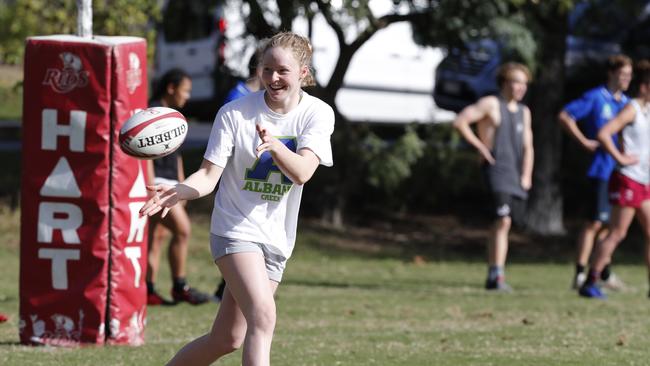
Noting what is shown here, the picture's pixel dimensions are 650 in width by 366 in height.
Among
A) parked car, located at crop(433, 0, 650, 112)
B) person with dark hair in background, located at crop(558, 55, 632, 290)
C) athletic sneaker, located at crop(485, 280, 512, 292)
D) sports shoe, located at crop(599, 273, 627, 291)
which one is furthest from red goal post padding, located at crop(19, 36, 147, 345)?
parked car, located at crop(433, 0, 650, 112)

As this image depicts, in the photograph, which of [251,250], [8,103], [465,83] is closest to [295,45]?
[251,250]

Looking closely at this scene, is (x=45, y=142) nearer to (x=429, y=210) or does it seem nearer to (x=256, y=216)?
(x=256, y=216)

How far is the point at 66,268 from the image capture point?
7.86 meters

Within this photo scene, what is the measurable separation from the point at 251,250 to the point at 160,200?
485mm

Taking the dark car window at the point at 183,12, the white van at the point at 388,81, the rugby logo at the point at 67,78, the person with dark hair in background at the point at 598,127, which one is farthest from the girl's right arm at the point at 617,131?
the white van at the point at 388,81

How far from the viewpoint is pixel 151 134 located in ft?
18.7

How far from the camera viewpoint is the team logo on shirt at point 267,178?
561 cm

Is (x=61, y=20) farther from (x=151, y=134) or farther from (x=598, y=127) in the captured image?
(x=151, y=134)

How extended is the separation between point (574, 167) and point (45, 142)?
47.0 feet

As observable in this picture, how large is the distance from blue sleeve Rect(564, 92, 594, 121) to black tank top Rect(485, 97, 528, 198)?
0.55 meters

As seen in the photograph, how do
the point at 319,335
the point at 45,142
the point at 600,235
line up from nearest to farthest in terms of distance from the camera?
the point at 45,142 → the point at 319,335 → the point at 600,235

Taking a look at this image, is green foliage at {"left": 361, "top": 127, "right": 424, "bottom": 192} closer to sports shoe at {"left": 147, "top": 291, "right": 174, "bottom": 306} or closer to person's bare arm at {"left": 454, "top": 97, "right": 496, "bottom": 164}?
person's bare arm at {"left": 454, "top": 97, "right": 496, "bottom": 164}

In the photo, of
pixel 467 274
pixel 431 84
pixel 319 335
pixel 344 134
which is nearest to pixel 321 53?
pixel 344 134

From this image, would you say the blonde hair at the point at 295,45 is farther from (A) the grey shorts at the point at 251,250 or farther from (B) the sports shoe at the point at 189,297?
(B) the sports shoe at the point at 189,297
